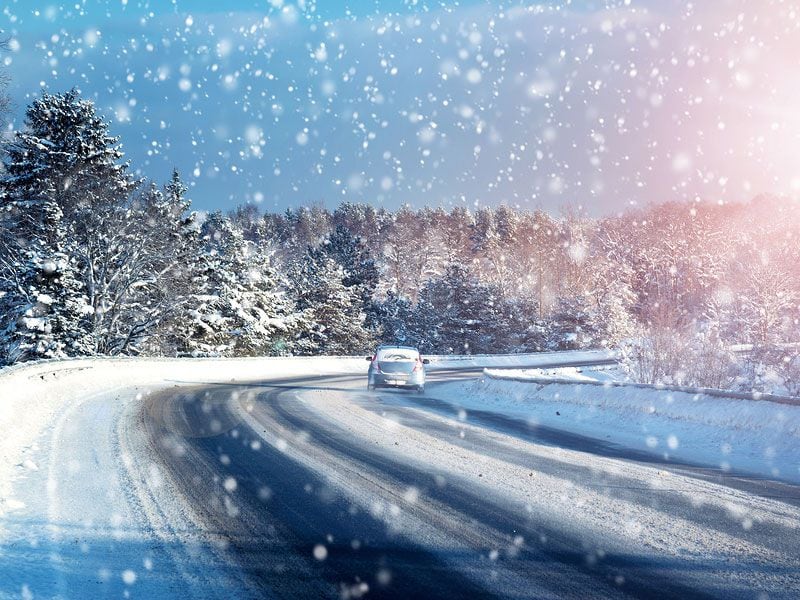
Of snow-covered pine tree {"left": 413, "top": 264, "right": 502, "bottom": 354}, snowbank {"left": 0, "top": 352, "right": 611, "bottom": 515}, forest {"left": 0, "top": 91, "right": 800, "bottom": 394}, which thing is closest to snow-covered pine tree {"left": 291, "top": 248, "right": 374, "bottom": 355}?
forest {"left": 0, "top": 91, "right": 800, "bottom": 394}

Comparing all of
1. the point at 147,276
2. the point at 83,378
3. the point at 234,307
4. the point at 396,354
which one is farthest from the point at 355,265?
the point at 83,378

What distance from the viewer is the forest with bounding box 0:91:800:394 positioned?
30844 mm

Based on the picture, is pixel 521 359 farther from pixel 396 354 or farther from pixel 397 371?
pixel 397 371

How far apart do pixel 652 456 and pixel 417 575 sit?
20.5 ft

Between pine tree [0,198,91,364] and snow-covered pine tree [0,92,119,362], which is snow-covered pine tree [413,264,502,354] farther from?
pine tree [0,198,91,364]

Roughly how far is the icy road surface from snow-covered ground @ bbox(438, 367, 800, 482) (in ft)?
4.39

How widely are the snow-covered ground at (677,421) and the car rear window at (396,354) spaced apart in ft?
13.7

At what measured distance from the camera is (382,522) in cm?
537

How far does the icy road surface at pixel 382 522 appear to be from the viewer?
408 centimetres

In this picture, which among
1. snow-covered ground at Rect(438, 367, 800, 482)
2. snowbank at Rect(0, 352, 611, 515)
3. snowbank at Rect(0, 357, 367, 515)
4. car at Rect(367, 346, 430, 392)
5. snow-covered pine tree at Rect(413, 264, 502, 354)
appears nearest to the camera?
snowbank at Rect(0, 357, 367, 515)

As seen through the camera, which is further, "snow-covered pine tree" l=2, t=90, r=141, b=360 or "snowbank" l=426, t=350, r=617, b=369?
"snowbank" l=426, t=350, r=617, b=369

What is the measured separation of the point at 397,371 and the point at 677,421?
10256 millimetres

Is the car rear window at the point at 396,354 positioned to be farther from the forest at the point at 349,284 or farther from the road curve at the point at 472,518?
the road curve at the point at 472,518

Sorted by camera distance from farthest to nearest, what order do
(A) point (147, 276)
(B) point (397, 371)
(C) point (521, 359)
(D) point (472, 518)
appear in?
1. (C) point (521, 359)
2. (A) point (147, 276)
3. (B) point (397, 371)
4. (D) point (472, 518)
